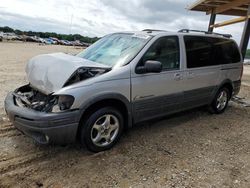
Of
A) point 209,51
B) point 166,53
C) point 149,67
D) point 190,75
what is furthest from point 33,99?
point 209,51

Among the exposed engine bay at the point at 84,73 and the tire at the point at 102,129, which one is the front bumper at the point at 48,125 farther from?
the exposed engine bay at the point at 84,73

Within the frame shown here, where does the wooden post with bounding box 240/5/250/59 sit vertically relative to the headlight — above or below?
above

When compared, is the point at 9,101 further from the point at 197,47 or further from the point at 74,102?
the point at 197,47

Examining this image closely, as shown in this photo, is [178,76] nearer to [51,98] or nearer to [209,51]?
[209,51]

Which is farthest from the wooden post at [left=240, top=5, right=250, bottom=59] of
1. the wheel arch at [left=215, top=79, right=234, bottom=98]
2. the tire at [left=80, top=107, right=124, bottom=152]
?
the tire at [left=80, top=107, right=124, bottom=152]

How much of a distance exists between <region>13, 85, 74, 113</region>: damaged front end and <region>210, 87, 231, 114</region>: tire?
389cm

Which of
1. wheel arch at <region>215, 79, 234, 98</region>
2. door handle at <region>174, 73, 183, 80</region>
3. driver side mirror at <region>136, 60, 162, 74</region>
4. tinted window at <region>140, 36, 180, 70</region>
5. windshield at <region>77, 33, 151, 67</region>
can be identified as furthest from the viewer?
wheel arch at <region>215, 79, 234, 98</region>

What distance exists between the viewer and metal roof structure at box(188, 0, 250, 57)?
8.42 m

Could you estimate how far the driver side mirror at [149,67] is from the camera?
4.04 meters

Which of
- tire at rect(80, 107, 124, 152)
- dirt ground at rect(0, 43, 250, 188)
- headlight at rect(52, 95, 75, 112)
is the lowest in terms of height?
dirt ground at rect(0, 43, 250, 188)

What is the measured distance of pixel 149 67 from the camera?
405 centimetres

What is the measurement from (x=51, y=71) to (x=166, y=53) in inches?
80.0

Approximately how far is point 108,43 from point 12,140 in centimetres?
235

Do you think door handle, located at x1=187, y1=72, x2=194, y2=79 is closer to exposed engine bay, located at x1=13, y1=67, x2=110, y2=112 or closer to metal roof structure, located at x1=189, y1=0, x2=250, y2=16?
exposed engine bay, located at x1=13, y1=67, x2=110, y2=112
